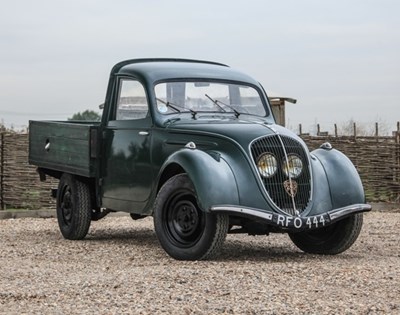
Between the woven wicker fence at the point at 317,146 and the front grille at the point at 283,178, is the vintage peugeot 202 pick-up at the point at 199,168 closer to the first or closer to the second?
the front grille at the point at 283,178

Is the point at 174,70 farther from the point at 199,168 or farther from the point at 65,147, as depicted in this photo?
the point at 199,168

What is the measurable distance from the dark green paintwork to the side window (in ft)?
0.29

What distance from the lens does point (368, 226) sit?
541 inches

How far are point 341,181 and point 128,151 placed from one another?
2.43 meters

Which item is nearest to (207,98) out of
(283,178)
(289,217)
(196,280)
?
(283,178)

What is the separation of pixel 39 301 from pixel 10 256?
364 cm

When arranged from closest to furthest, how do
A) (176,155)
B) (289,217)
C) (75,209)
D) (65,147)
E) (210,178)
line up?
(210,178) → (289,217) → (176,155) → (75,209) → (65,147)

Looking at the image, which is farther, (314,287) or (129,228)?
(129,228)

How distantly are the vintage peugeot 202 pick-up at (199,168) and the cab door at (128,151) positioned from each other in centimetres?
1

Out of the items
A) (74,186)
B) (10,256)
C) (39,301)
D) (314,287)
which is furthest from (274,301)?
(74,186)

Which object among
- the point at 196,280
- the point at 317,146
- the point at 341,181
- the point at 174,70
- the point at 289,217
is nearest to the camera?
the point at 196,280

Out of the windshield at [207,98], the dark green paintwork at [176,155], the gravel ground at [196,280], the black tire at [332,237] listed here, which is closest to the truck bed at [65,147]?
the dark green paintwork at [176,155]

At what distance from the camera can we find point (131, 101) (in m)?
11.0

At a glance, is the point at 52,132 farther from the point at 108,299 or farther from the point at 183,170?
the point at 108,299
